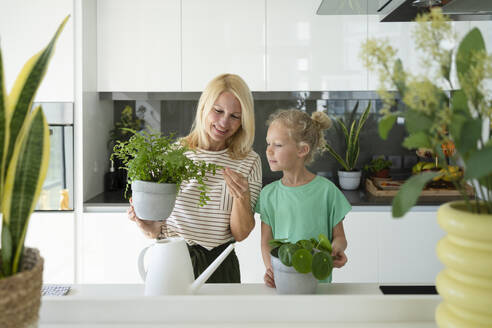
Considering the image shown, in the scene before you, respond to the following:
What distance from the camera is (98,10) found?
2.79 m

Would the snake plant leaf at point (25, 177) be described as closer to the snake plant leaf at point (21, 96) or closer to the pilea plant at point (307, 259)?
the snake plant leaf at point (21, 96)

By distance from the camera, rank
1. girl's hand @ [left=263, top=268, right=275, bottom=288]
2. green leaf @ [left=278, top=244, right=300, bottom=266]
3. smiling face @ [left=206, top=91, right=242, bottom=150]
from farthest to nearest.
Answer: smiling face @ [left=206, top=91, right=242, bottom=150], girl's hand @ [left=263, top=268, right=275, bottom=288], green leaf @ [left=278, top=244, right=300, bottom=266]

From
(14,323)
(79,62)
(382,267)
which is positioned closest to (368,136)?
(382,267)

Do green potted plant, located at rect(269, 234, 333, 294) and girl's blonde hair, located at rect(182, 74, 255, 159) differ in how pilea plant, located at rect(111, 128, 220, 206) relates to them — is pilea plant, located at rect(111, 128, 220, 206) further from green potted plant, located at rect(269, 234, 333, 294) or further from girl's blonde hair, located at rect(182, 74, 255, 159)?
girl's blonde hair, located at rect(182, 74, 255, 159)

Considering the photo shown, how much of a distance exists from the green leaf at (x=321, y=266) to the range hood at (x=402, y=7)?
2.57 ft

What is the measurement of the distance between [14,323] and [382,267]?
239cm

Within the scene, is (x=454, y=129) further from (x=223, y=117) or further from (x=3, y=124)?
(x=223, y=117)

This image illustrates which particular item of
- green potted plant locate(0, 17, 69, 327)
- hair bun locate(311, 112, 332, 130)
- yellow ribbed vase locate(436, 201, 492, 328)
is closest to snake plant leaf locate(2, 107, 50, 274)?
green potted plant locate(0, 17, 69, 327)

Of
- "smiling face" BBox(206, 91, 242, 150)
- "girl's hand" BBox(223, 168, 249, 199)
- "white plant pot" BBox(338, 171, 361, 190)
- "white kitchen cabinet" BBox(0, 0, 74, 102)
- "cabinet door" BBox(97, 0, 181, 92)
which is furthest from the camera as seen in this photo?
"white plant pot" BBox(338, 171, 361, 190)

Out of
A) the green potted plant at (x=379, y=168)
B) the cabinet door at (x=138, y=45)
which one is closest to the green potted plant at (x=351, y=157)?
the green potted plant at (x=379, y=168)

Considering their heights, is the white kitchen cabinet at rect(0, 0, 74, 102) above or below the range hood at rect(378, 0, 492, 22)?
above

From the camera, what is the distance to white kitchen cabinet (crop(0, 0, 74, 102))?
8.30 feet

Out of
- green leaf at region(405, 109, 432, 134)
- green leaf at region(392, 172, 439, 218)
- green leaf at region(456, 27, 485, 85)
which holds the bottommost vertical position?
green leaf at region(392, 172, 439, 218)

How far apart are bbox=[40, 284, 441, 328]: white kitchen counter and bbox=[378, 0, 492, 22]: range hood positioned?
867 mm
